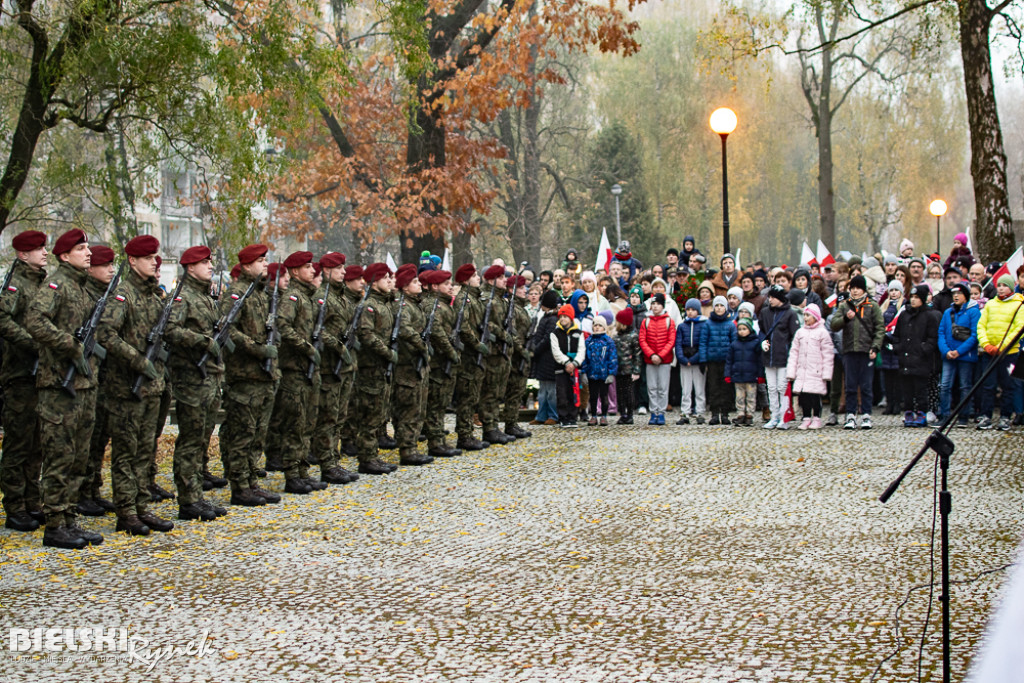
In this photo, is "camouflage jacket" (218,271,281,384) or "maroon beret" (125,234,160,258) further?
"camouflage jacket" (218,271,281,384)

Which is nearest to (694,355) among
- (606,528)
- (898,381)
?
(898,381)

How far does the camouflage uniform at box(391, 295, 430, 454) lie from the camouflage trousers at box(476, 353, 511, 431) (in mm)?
1463

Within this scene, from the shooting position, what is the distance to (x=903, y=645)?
5.64 m

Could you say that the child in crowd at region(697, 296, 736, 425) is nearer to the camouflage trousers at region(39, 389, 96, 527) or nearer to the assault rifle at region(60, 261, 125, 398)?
the assault rifle at region(60, 261, 125, 398)

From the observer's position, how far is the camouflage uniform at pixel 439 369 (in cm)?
1295

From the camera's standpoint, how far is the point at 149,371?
8578 millimetres

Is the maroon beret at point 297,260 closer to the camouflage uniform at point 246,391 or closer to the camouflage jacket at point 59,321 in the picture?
the camouflage uniform at point 246,391

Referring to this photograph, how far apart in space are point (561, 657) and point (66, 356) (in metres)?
4.61

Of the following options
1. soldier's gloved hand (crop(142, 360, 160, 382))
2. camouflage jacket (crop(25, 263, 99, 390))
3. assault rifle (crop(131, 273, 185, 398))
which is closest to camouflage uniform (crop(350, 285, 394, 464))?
assault rifle (crop(131, 273, 185, 398))

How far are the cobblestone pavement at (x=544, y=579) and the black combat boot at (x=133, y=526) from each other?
14 centimetres

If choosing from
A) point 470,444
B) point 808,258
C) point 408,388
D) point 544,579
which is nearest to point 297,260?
point 408,388

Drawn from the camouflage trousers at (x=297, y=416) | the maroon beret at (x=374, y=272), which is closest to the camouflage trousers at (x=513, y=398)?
the maroon beret at (x=374, y=272)

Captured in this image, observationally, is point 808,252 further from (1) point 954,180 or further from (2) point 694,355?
(1) point 954,180

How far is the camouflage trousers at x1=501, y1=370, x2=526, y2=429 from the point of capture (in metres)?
14.5
